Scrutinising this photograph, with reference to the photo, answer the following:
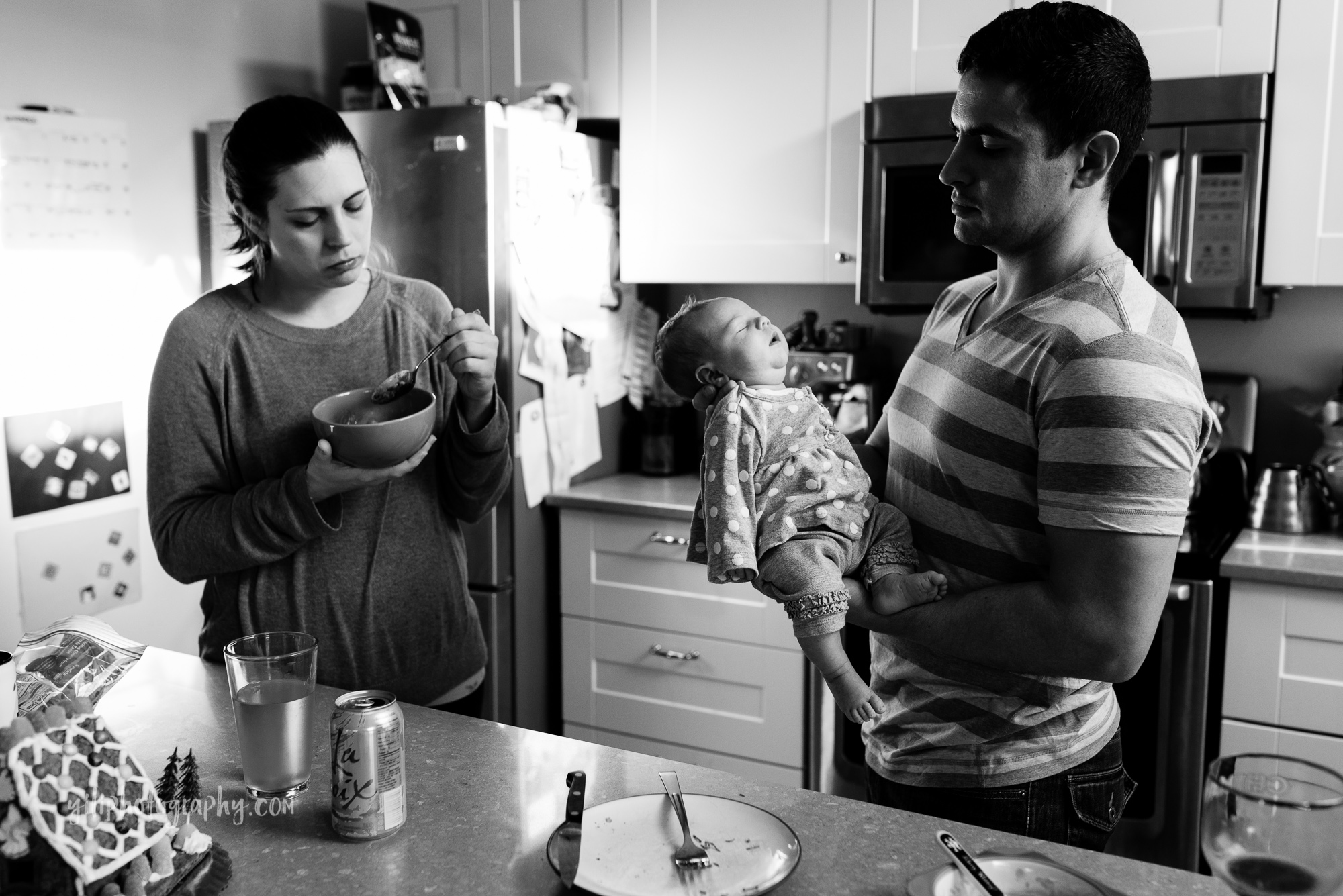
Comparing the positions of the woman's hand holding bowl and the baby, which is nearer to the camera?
the baby

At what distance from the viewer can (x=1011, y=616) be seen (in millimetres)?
1130

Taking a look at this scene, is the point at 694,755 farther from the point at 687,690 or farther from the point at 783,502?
the point at 783,502

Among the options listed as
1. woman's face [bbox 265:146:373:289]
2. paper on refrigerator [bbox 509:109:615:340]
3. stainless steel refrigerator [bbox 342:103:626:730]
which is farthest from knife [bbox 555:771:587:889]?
paper on refrigerator [bbox 509:109:615:340]

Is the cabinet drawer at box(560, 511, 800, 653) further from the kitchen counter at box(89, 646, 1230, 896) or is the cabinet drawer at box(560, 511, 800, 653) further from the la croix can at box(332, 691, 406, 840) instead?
the la croix can at box(332, 691, 406, 840)

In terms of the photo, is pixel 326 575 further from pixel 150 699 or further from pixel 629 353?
pixel 629 353

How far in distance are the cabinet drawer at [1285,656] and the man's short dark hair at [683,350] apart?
1303 mm

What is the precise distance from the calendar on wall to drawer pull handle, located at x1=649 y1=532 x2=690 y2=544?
4.60 feet

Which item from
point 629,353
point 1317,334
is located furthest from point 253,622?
point 1317,334

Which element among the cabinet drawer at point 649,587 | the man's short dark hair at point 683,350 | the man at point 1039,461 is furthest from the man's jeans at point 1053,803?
the cabinet drawer at point 649,587

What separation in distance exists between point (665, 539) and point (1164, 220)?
1266 mm

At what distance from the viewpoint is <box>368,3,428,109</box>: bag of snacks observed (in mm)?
2826

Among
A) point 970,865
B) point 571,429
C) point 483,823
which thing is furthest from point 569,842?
point 571,429

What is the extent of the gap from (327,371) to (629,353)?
4.97 feet

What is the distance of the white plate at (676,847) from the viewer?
3.09 ft
